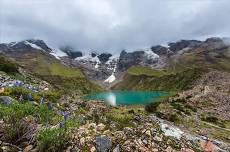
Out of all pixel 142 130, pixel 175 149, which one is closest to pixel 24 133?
pixel 142 130

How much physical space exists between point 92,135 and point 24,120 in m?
2.55

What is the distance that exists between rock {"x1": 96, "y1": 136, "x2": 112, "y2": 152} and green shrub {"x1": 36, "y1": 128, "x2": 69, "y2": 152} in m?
1.15

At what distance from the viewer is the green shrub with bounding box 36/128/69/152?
505 inches

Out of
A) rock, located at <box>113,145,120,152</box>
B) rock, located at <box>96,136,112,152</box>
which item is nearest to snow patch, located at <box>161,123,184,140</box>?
rock, located at <box>113,145,120,152</box>

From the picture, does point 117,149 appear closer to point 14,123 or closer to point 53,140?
point 53,140

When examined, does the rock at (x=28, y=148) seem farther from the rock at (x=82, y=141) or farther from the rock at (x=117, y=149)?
the rock at (x=117, y=149)

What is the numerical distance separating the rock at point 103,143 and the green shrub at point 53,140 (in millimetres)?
1149

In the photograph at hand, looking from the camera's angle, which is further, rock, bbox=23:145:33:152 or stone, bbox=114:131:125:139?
stone, bbox=114:131:125:139

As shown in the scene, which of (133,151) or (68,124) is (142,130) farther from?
(68,124)

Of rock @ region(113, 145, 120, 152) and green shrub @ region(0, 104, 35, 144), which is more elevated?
green shrub @ region(0, 104, 35, 144)

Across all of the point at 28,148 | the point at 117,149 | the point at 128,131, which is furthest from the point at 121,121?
the point at 28,148

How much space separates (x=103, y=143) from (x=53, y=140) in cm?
Result: 186

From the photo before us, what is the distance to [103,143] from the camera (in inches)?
541

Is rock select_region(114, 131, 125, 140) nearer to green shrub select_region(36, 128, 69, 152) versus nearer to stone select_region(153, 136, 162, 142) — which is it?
stone select_region(153, 136, 162, 142)
